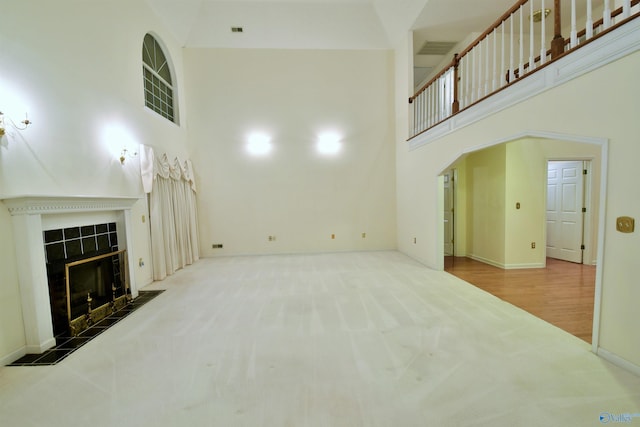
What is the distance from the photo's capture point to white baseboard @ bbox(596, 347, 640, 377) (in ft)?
6.48

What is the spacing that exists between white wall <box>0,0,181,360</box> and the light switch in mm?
5188

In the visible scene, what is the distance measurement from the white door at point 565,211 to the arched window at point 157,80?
8.52m

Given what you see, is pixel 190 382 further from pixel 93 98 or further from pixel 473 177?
pixel 473 177

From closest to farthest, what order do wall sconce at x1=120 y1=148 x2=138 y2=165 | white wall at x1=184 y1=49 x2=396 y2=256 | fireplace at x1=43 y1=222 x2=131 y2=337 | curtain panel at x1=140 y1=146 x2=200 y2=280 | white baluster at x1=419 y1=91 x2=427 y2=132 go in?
1. fireplace at x1=43 y1=222 x2=131 y2=337
2. wall sconce at x1=120 y1=148 x2=138 y2=165
3. curtain panel at x1=140 y1=146 x2=200 y2=280
4. white baluster at x1=419 y1=91 x2=427 y2=132
5. white wall at x1=184 y1=49 x2=396 y2=256

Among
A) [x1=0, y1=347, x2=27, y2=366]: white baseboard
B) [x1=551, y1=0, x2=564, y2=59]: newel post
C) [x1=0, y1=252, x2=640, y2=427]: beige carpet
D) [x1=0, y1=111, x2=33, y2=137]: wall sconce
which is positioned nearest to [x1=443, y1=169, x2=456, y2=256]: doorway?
[x1=0, y1=252, x2=640, y2=427]: beige carpet

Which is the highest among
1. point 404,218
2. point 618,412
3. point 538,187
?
point 538,187

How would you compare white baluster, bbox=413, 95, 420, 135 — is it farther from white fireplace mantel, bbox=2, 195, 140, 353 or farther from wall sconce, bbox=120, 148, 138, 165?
white fireplace mantel, bbox=2, 195, 140, 353

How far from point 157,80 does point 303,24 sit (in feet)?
11.8

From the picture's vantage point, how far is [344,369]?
7.00 feet

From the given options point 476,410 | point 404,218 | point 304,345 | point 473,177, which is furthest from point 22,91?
point 473,177

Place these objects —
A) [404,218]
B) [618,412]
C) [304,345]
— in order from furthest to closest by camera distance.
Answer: [404,218], [304,345], [618,412]

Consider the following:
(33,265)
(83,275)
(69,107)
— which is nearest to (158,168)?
(69,107)

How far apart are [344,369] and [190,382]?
3.97 ft

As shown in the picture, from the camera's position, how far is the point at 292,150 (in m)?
6.69
